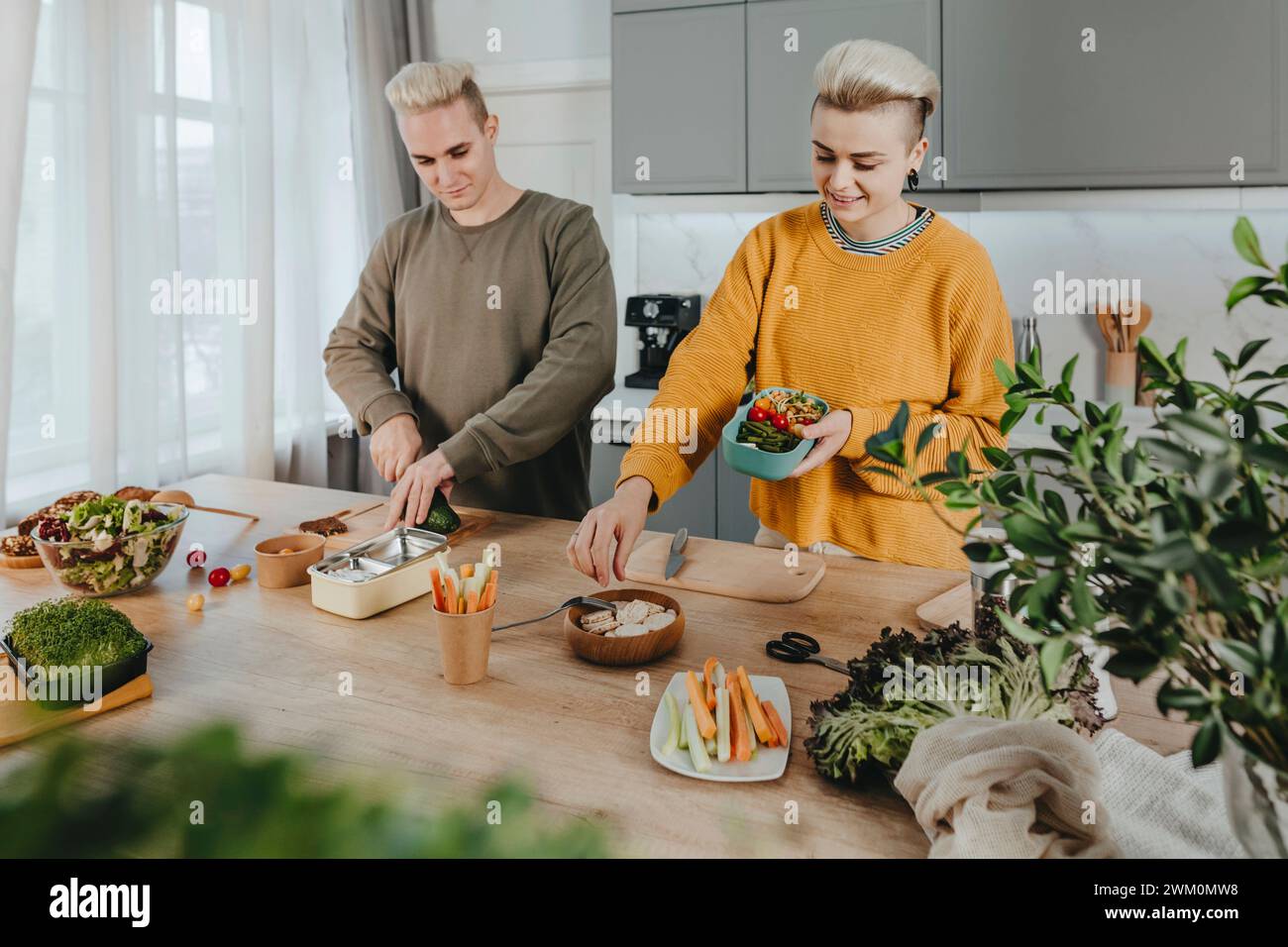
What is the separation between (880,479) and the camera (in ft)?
6.01

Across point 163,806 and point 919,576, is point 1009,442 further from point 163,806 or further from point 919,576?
point 163,806

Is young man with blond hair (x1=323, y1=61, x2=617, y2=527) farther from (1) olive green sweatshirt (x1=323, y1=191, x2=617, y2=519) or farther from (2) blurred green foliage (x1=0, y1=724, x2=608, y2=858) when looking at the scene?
(2) blurred green foliage (x1=0, y1=724, x2=608, y2=858)

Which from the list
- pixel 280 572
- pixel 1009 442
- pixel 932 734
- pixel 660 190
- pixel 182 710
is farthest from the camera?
pixel 660 190

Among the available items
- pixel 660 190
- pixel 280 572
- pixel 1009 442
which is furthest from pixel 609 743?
pixel 660 190

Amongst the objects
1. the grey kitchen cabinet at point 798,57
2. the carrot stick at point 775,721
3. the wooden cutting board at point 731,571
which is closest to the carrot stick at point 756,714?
the carrot stick at point 775,721

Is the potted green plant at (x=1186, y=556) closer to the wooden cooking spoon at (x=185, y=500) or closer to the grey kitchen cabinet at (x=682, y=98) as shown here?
the wooden cooking spoon at (x=185, y=500)

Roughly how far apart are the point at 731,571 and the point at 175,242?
2150 mm

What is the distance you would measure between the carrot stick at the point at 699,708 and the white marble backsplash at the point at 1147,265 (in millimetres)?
2680

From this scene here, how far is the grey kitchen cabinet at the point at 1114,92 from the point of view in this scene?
2.84m

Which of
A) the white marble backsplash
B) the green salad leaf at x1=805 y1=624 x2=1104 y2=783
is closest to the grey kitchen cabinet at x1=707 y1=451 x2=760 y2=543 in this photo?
the white marble backsplash

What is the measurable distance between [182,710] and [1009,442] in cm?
255

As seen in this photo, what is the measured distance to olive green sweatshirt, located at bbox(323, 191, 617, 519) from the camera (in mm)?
2191

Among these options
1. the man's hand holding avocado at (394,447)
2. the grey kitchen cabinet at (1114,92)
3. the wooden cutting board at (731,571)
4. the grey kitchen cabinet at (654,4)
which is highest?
the grey kitchen cabinet at (654,4)

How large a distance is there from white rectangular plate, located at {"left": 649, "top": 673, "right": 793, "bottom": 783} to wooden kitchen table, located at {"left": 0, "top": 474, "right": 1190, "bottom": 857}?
0.04 feet
